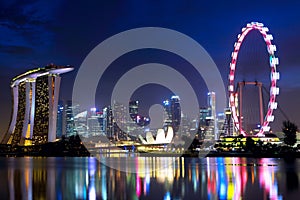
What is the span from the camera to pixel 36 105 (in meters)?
104

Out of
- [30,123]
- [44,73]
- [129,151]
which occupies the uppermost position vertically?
[44,73]

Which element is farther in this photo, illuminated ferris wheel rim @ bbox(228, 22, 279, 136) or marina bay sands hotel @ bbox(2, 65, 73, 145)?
marina bay sands hotel @ bbox(2, 65, 73, 145)

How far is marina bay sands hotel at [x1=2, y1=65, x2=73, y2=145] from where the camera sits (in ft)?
330

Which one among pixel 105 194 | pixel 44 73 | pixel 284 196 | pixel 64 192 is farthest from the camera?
pixel 44 73

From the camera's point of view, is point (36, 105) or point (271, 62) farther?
point (36, 105)

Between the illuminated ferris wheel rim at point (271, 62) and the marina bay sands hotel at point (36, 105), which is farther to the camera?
the marina bay sands hotel at point (36, 105)

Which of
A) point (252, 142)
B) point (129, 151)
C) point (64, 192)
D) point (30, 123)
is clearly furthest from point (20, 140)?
point (64, 192)

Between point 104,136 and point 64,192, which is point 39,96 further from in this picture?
point 64,192

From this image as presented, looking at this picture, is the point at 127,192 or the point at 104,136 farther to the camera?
the point at 104,136

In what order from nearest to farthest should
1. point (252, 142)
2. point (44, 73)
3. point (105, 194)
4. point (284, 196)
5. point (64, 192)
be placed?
point (284, 196), point (105, 194), point (64, 192), point (252, 142), point (44, 73)

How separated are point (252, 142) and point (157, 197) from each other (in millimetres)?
57539

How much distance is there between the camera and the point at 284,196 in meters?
16.1

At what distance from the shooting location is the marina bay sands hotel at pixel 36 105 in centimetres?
10050

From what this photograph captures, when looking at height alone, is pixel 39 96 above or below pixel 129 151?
above
